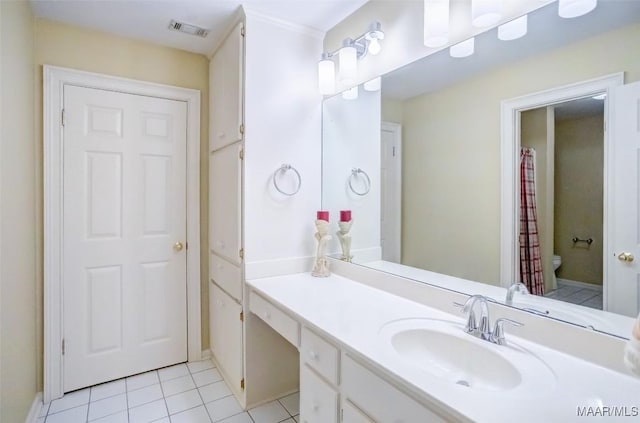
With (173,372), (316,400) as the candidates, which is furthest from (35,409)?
(316,400)

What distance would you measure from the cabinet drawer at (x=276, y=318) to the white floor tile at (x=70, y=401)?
1241mm

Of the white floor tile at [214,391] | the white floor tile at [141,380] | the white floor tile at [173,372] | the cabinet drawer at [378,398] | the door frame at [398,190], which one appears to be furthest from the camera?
the white floor tile at [173,372]

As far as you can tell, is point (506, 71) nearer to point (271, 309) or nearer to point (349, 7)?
point (349, 7)

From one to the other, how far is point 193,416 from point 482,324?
5.43ft

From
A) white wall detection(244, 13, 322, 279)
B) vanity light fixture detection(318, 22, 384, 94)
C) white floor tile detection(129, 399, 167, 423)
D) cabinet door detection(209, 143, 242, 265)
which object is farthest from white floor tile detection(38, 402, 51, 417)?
vanity light fixture detection(318, 22, 384, 94)

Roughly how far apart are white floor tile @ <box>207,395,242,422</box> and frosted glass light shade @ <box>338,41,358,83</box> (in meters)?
2.03

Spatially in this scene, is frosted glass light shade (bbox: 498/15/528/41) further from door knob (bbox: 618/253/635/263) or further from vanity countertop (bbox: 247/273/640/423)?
vanity countertop (bbox: 247/273/640/423)

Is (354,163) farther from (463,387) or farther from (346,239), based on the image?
(463,387)

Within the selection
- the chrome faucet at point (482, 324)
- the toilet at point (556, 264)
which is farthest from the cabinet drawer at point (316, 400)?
the toilet at point (556, 264)

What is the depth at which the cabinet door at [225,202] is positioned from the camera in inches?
76.5

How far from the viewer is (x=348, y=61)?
1.83m

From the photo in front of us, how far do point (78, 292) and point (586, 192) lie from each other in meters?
2.70

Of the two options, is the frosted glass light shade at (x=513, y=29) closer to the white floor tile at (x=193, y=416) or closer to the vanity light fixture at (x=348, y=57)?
the vanity light fixture at (x=348, y=57)

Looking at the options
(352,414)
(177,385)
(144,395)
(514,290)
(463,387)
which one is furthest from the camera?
(177,385)
